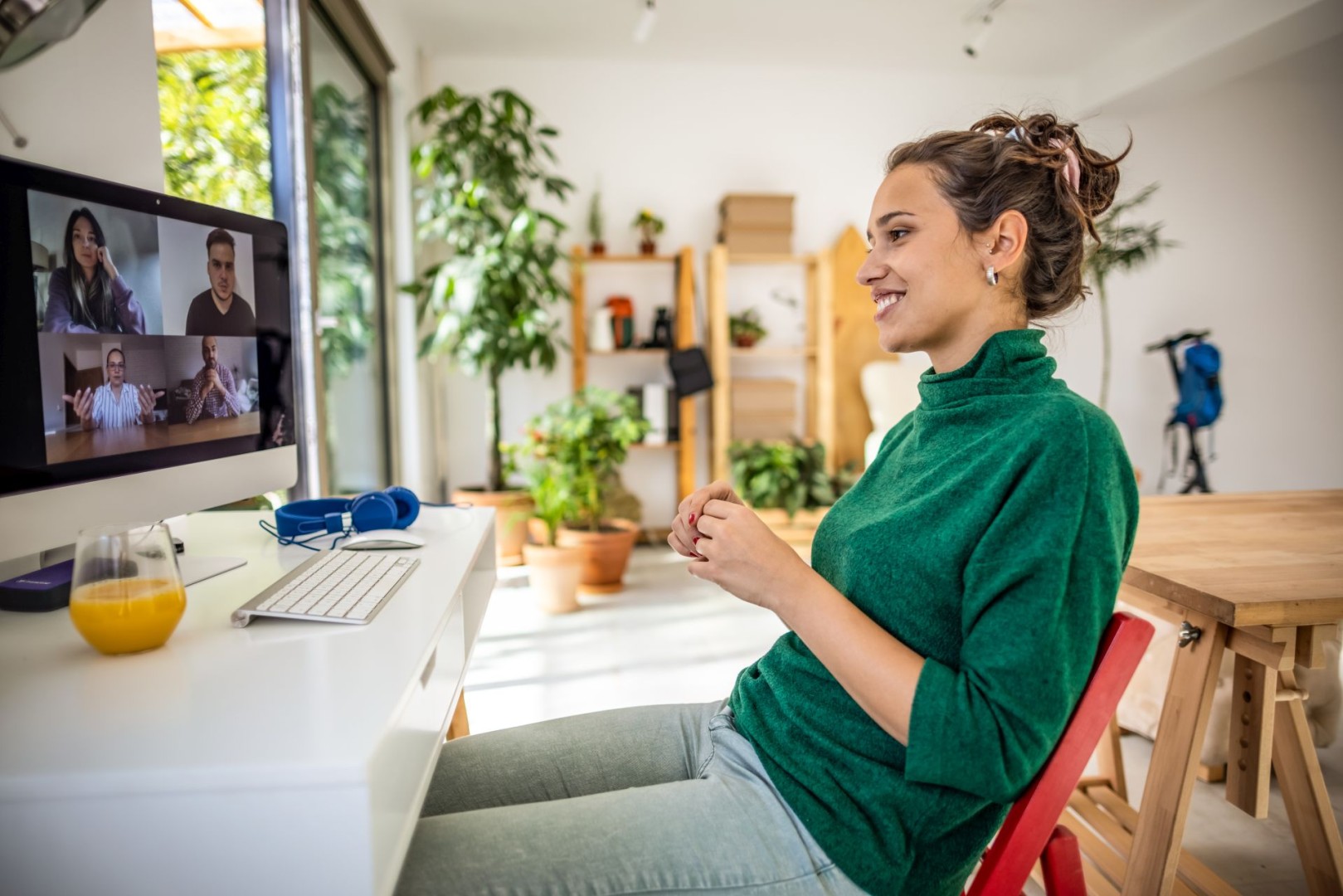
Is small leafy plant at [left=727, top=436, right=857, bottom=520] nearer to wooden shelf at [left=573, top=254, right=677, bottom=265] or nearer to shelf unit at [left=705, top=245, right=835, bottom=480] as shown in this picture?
shelf unit at [left=705, top=245, right=835, bottom=480]

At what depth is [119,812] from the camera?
1.92 feet

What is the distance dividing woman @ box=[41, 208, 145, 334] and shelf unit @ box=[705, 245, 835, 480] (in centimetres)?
353

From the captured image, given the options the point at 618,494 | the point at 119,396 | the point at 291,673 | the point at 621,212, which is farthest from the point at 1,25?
the point at 621,212

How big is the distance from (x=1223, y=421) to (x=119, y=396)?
5898 mm

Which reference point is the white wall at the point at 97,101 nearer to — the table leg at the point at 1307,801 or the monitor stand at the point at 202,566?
the monitor stand at the point at 202,566

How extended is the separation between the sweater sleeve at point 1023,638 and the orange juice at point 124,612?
2.46ft

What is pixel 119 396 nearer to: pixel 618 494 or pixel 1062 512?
pixel 1062 512

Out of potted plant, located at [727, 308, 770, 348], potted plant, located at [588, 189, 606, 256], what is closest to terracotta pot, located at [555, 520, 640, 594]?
potted plant, located at [727, 308, 770, 348]

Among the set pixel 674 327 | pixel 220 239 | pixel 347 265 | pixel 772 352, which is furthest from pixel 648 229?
pixel 220 239

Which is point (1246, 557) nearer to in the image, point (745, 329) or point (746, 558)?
point (746, 558)

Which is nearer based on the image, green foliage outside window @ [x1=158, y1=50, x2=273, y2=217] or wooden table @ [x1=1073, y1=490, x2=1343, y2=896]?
wooden table @ [x1=1073, y1=490, x2=1343, y2=896]

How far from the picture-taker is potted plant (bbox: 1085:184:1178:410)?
14.4ft

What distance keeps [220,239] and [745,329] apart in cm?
352

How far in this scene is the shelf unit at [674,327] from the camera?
170 inches
